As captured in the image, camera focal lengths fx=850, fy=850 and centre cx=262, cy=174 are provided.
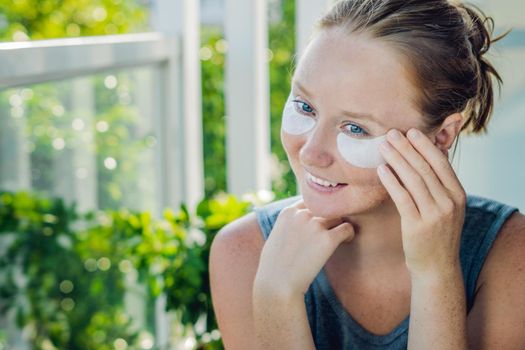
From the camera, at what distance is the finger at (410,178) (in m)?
1.36

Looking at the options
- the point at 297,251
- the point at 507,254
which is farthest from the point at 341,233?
the point at 507,254

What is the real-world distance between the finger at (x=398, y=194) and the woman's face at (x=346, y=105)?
34 mm

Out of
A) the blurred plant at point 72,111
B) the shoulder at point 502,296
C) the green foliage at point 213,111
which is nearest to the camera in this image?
the shoulder at point 502,296

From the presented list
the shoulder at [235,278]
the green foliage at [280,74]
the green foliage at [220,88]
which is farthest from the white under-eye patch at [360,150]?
the green foliage at [220,88]

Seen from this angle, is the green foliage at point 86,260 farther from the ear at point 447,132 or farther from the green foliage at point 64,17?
the green foliage at point 64,17

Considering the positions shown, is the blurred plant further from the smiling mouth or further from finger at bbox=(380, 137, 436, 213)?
finger at bbox=(380, 137, 436, 213)

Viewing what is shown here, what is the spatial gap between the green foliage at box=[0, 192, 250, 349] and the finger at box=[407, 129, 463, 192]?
0.99 meters

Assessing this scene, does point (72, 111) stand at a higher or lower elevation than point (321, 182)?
lower

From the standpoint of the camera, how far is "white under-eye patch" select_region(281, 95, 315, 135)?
143 centimetres

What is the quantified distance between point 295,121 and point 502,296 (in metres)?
0.48

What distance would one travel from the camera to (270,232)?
5.32 ft

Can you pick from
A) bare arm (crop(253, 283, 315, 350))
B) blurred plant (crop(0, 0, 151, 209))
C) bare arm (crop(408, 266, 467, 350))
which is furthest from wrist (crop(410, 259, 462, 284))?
blurred plant (crop(0, 0, 151, 209))

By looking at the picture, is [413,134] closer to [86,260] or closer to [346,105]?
[346,105]

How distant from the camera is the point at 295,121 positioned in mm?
1445
